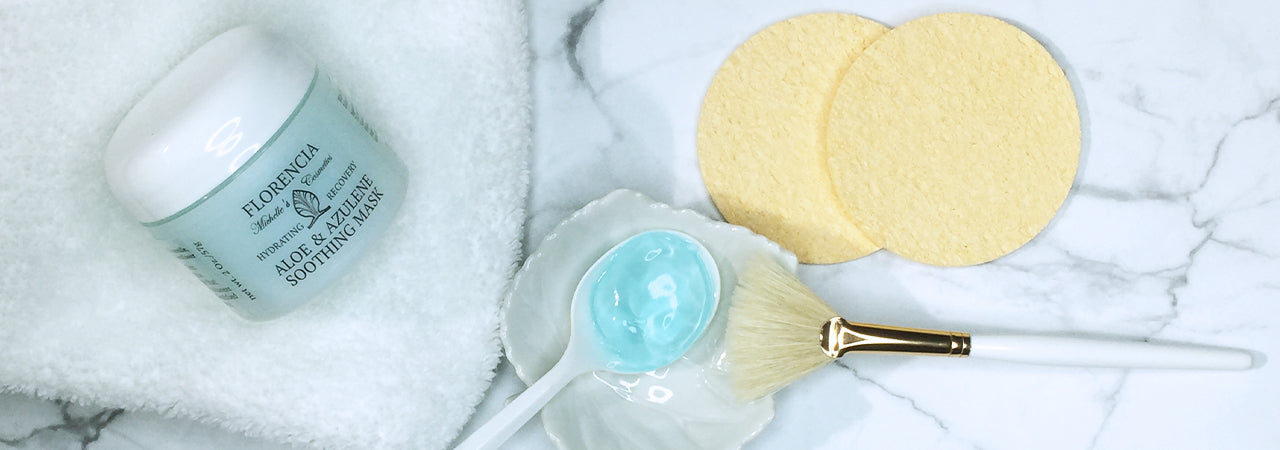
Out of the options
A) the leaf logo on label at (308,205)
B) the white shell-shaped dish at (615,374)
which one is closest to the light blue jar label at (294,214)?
the leaf logo on label at (308,205)

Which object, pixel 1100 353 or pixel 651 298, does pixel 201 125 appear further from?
pixel 1100 353

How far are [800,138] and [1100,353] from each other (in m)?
0.22

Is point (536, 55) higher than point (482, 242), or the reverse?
point (536, 55)

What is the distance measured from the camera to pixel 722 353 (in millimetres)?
590

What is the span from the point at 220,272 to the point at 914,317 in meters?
0.41

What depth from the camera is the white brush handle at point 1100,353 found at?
56 centimetres

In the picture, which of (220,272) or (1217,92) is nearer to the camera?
(220,272)

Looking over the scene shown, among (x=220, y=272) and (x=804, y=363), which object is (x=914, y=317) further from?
(x=220, y=272)

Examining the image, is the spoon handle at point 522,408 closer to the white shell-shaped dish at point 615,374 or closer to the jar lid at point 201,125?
the white shell-shaped dish at point 615,374

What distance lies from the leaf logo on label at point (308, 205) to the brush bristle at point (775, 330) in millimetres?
240

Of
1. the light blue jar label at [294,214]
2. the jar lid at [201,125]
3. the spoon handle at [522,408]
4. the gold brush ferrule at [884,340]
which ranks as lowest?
the spoon handle at [522,408]

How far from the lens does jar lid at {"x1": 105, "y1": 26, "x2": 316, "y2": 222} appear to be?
1.44 feet

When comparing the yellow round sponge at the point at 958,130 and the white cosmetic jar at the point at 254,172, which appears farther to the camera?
the yellow round sponge at the point at 958,130

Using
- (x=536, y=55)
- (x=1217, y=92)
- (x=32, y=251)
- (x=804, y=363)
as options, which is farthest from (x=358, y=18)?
(x=1217, y=92)
